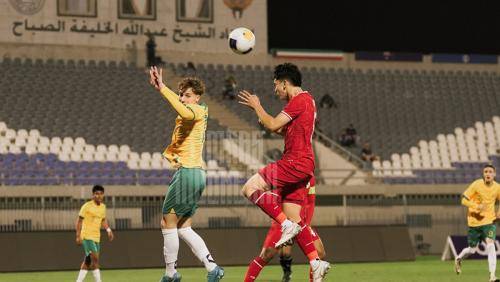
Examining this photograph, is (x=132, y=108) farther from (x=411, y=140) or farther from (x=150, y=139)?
(x=411, y=140)

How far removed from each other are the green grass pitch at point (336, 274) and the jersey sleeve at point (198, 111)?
24.7 ft

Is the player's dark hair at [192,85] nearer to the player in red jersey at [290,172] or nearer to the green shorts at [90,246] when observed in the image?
the player in red jersey at [290,172]

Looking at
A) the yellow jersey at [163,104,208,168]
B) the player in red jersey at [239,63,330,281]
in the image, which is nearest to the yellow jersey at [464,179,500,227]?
the player in red jersey at [239,63,330,281]

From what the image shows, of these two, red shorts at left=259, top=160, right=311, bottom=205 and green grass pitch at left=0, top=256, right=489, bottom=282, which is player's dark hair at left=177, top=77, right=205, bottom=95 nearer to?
red shorts at left=259, top=160, right=311, bottom=205

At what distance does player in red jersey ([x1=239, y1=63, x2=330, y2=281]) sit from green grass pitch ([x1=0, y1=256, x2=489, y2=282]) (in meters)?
7.08

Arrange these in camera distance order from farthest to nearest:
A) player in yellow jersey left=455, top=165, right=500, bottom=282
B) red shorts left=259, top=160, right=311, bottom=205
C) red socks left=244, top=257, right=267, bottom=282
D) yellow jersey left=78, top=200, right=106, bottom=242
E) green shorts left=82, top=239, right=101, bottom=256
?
player in yellow jersey left=455, top=165, right=500, bottom=282 < yellow jersey left=78, top=200, right=106, bottom=242 < green shorts left=82, top=239, right=101, bottom=256 < red socks left=244, top=257, right=267, bottom=282 < red shorts left=259, top=160, right=311, bottom=205

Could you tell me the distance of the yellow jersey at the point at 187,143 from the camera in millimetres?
13062

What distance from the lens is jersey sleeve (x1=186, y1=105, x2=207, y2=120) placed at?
12.9m

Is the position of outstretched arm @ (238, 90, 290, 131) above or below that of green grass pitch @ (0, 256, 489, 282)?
above

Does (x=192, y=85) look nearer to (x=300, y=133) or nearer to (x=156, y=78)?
(x=156, y=78)

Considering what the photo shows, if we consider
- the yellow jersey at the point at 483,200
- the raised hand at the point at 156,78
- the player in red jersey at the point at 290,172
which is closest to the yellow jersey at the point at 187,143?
the raised hand at the point at 156,78

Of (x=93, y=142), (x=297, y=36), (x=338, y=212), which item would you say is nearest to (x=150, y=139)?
(x=93, y=142)

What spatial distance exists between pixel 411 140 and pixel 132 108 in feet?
37.8

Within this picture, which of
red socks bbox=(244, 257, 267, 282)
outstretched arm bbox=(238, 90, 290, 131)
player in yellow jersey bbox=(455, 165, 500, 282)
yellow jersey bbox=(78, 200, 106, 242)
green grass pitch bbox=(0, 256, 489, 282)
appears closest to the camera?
outstretched arm bbox=(238, 90, 290, 131)
